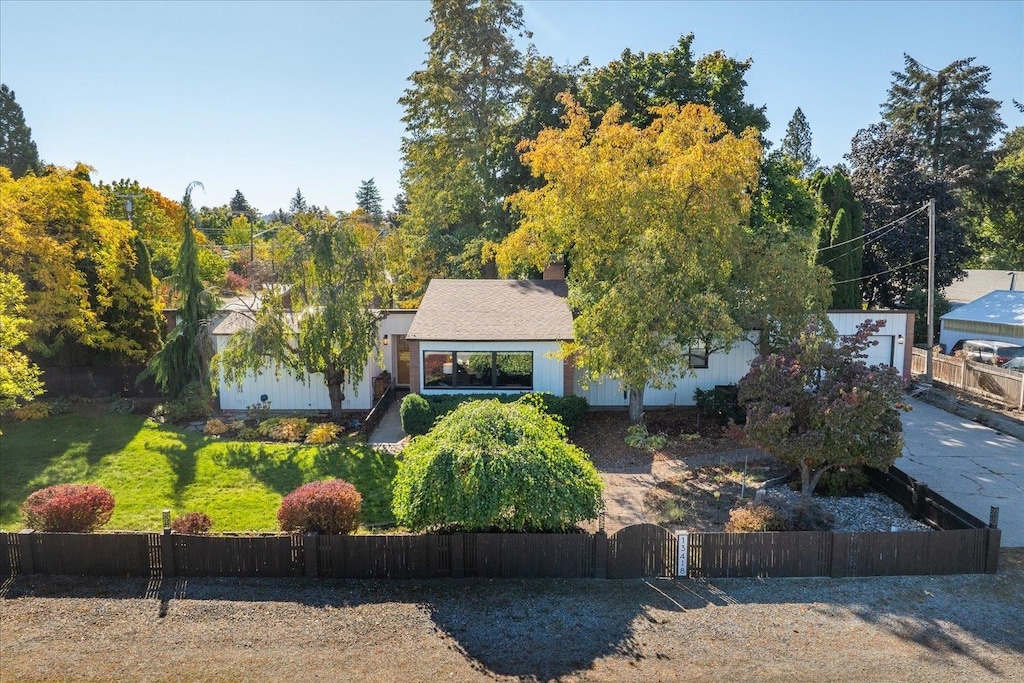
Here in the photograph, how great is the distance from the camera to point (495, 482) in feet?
34.2

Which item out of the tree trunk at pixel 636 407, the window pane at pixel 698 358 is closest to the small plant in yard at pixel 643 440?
the tree trunk at pixel 636 407

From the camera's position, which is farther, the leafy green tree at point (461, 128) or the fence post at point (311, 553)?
the leafy green tree at point (461, 128)

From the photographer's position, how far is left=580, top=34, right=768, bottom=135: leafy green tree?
28625 millimetres

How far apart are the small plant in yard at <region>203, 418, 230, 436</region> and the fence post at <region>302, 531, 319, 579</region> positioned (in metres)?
9.71

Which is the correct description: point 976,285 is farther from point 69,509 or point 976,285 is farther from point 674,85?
point 69,509

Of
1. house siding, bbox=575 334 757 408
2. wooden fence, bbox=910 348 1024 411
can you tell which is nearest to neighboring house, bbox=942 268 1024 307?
wooden fence, bbox=910 348 1024 411

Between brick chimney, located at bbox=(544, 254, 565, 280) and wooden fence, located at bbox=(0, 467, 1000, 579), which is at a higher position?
brick chimney, located at bbox=(544, 254, 565, 280)

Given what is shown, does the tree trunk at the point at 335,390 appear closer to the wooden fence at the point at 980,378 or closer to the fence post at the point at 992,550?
the fence post at the point at 992,550

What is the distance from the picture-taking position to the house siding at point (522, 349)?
63.7 ft

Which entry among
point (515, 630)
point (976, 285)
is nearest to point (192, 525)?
point (515, 630)

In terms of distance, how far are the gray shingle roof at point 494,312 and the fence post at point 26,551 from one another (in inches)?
415

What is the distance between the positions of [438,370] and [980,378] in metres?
20.3

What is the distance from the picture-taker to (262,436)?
18516 millimetres

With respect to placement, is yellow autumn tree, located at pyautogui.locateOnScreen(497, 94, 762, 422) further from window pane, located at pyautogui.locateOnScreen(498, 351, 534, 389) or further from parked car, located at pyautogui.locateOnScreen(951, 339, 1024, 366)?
parked car, located at pyautogui.locateOnScreen(951, 339, 1024, 366)
